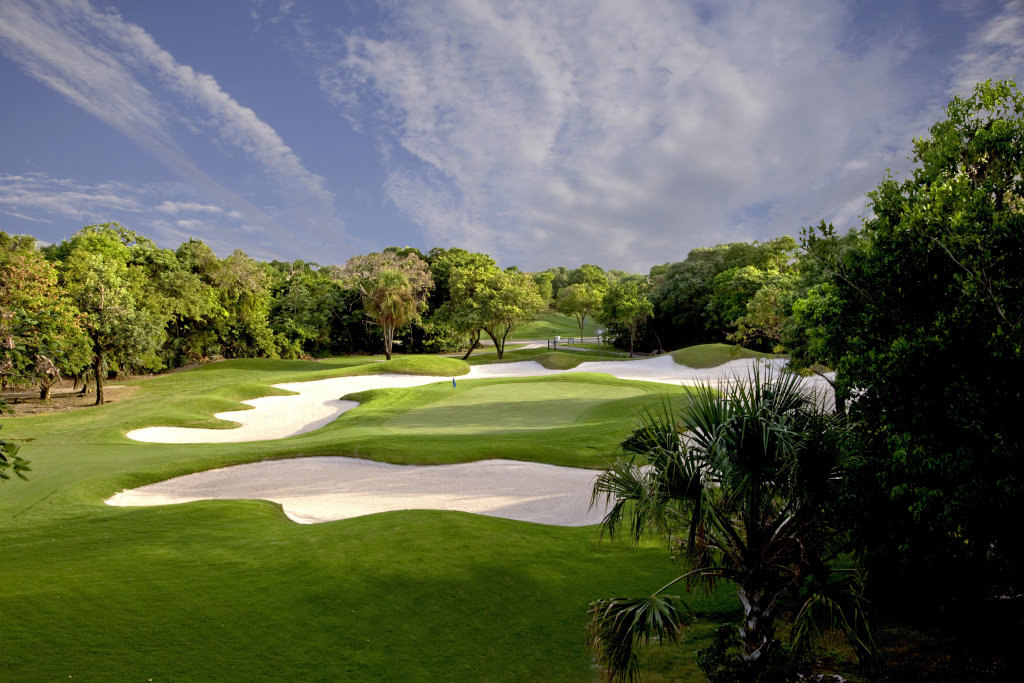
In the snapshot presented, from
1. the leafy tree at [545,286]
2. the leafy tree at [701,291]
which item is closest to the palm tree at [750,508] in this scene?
the leafy tree at [701,291]

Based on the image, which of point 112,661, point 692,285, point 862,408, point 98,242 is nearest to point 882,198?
point 862,408

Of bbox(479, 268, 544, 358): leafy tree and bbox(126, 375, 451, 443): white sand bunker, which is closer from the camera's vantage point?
bbox(126, 375, 451, 443): white sand bunker

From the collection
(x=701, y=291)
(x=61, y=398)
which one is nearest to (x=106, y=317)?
(x=61, y=398)

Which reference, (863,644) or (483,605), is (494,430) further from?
(863,644)

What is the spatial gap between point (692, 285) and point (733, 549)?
60605mm

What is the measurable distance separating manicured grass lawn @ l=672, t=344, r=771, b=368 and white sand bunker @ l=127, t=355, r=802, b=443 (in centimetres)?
56

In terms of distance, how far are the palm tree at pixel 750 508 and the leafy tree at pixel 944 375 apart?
691 mm

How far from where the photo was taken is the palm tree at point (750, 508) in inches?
204

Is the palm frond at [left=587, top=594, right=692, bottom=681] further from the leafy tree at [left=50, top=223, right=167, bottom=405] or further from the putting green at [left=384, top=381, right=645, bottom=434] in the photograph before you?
the leafy tree at [left=50, top=223, right=167, bottom=405]

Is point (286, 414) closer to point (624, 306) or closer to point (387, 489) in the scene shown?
point (387, 489)

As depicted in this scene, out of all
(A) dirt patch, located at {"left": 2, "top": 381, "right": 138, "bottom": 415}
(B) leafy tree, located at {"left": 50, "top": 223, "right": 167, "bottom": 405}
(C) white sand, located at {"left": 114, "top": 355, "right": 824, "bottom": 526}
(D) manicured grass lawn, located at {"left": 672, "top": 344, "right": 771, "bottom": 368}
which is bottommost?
(C) white sand, located at {"left": 114, "top": 355, "right": 824, "bottom": 526}

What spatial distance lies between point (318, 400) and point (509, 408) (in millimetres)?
12357

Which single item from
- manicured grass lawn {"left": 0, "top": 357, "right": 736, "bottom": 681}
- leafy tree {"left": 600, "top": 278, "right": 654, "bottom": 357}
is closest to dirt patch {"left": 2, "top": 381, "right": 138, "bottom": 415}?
manicured grass lawn {"left": 0, "top": 357, "right": 736, "bottom": 681}

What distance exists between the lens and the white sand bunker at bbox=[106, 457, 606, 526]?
12320 mm
